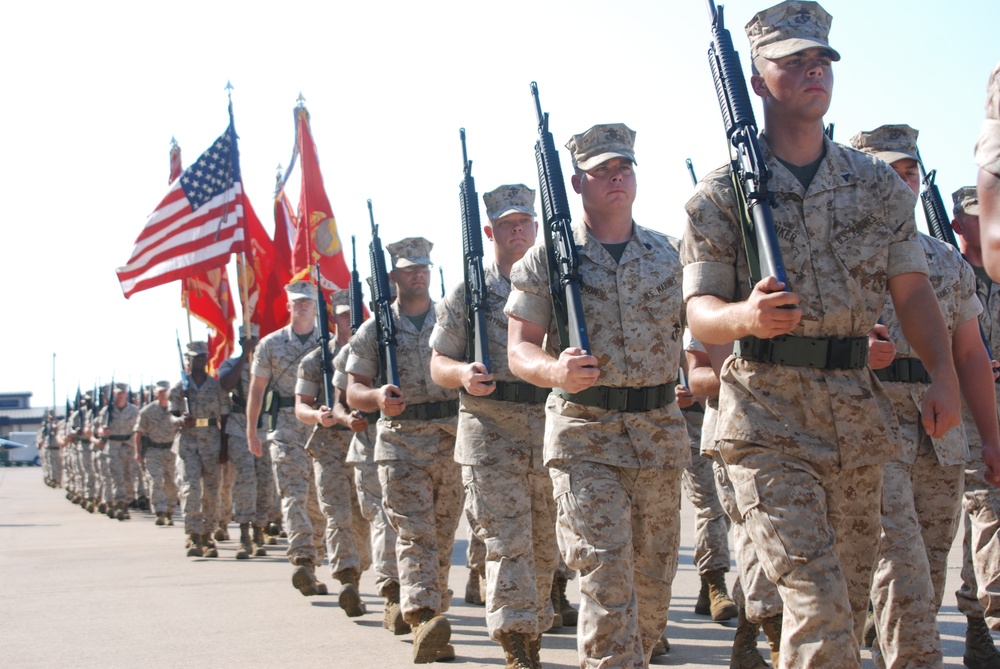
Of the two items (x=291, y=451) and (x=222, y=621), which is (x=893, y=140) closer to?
(x=222, y=621)

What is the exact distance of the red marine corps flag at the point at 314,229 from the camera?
56.0 feet

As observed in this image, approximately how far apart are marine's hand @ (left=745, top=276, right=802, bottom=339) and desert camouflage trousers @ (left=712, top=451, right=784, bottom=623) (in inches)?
51.5

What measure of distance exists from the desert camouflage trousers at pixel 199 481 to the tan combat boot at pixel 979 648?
32.1 ft

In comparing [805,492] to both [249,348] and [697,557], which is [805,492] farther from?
[249,348]

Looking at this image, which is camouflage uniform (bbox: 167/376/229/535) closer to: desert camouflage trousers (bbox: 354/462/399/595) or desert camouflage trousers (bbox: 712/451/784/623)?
desert camouflage trousers (bbox: 354/462/399/595)

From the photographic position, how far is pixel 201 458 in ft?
47.8

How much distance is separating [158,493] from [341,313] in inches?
470

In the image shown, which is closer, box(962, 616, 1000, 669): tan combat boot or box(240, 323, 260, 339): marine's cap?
box(962, 616, 1000, 669): tan combat boot

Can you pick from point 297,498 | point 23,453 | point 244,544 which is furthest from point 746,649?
point 23,453

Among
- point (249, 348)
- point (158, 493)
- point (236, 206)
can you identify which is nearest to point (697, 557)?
point (249, 348)

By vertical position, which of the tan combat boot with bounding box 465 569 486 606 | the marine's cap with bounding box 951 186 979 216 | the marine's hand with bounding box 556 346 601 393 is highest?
the marine's cap with bounding box 951 186 979 216

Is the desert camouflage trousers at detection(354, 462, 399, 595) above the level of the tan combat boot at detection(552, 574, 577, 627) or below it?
above

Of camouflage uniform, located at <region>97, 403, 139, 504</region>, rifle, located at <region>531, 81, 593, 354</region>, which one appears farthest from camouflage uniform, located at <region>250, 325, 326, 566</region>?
→ camouflage uniform, located at <region>97, 403, 139, 504</region>

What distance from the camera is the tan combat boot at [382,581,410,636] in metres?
8.08
